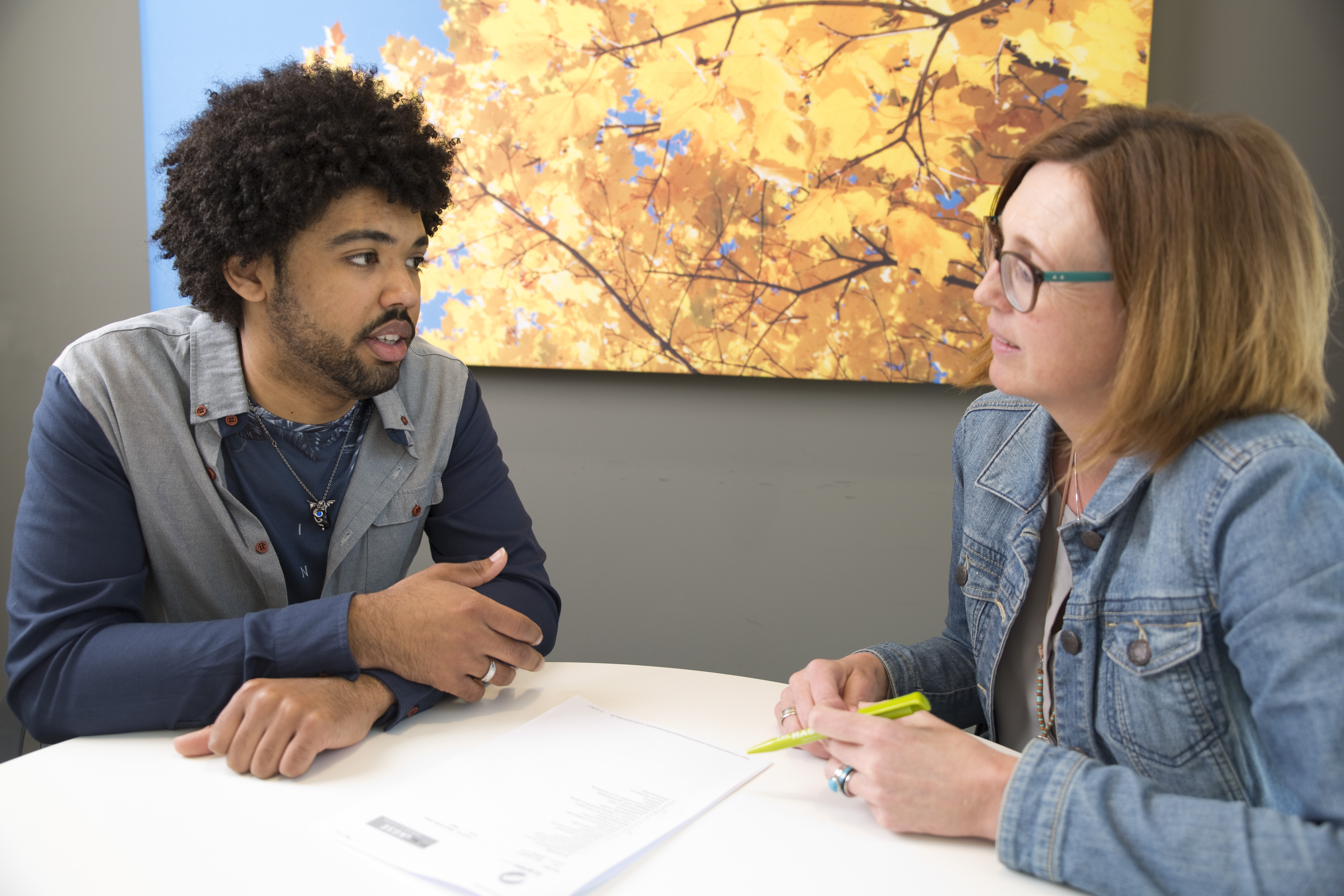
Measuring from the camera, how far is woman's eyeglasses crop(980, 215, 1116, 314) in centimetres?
100

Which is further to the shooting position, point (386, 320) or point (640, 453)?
point (640, 453)

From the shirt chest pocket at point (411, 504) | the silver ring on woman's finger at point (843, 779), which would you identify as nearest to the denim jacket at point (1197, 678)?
the silver ring on woman's finger at point (843, 779)

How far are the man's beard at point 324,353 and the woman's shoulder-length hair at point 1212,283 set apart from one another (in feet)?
3.48

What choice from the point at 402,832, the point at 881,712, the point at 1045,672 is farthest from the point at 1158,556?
the point at 402,832

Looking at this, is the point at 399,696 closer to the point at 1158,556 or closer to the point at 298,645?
the point at 298,645

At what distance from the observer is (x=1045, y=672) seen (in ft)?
3.58

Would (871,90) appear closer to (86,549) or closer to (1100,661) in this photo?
(1100,661)

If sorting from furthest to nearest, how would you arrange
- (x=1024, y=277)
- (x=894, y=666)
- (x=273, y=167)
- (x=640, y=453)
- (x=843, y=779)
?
(x=640, y=453)
(x=273, y=167)
(x=894, y=666)
(x=1024, y=277)
(x=843, y=779)

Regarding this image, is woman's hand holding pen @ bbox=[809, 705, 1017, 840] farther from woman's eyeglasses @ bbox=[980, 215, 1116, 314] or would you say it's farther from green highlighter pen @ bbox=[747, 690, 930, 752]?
woman's eyeglasses @ bbox=[980, 215, 1116, 314]

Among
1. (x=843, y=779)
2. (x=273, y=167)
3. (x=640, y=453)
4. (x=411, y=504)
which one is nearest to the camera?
(x=843, y=779)

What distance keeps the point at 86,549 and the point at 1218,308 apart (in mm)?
1417

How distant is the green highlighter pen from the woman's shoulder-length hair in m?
0.37

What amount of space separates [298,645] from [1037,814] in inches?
33.7

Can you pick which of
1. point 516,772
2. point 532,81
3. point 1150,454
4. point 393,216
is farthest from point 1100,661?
point 532,81
